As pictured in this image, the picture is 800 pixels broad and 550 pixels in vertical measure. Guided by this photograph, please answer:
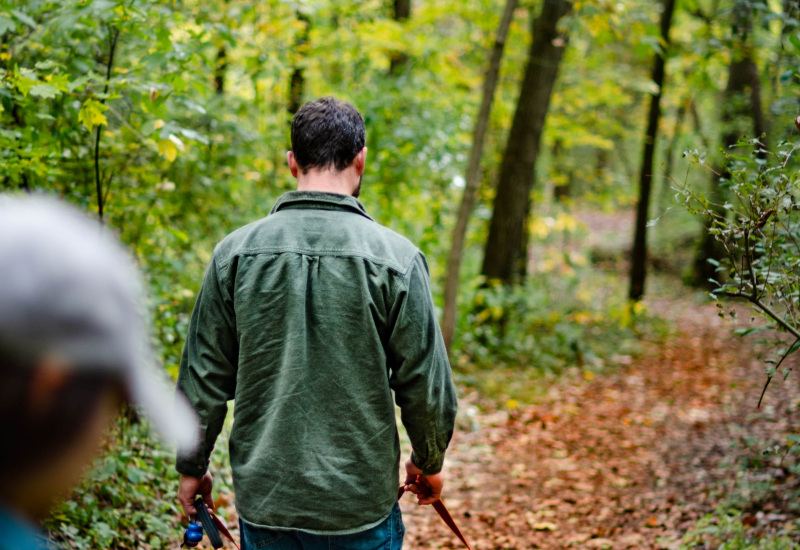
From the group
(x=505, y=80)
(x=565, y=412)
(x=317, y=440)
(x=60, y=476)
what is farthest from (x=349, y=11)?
(x=60, y=476)

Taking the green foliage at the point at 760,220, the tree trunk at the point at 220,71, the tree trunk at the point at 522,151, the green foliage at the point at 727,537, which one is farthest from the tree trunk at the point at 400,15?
the green foliage at the point at 727,537

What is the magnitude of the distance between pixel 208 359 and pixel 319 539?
674mm

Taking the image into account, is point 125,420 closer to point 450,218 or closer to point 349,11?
point 349,11

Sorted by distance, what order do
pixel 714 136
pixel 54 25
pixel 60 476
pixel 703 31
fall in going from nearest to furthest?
1. pixel 60 476
2. pixel 54 25
3. pixel 703 31
4. pixel 714 136

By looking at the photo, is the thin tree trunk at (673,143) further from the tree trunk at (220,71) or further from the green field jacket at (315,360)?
the green field jacket at (315,360)

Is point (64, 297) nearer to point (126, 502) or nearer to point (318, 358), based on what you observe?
point (318, 358)

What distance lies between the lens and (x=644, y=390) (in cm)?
809

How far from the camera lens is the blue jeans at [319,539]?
77.8 inches

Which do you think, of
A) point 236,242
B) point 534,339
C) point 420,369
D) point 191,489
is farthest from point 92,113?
point 534,339

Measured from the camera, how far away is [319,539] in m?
1.97

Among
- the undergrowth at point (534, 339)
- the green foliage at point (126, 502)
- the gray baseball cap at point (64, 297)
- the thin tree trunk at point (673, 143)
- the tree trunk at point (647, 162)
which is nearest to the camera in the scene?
the gray baseball cap at point (64, 297)

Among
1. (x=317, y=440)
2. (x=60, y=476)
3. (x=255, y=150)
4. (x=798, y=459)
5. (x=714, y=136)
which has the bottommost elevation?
(x=798, y=459)

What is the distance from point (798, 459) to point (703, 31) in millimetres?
5190

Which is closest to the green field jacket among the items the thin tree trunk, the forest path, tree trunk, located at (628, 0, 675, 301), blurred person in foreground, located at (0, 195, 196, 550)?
blurred person in foreground, located at (0, 195, 196, 550)
